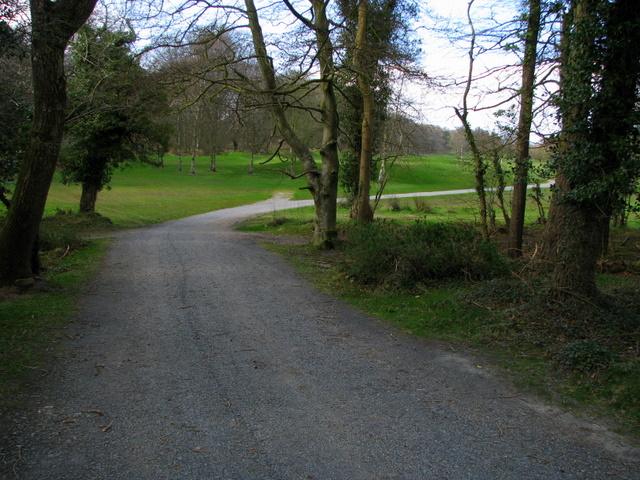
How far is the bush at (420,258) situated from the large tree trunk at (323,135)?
443cm

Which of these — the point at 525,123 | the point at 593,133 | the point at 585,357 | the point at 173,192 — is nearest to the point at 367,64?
the point at 525,123

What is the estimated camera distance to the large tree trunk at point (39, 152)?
818 centimetres

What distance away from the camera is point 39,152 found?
836cm

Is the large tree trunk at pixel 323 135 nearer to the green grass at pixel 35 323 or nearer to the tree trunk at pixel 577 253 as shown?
the green grass at pixel 35 323

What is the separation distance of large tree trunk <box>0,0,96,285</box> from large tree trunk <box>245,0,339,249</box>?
5586 mm

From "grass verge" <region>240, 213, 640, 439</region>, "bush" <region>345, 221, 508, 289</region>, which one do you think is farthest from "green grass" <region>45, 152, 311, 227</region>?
"grass verge" <region>240, 213, 640, 439</region>

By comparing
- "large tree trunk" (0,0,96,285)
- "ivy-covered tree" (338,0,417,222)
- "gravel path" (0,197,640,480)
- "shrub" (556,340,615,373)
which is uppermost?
"ivy-covered tree" (338,0,417,222)

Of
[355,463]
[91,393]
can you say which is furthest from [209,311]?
[355,463]

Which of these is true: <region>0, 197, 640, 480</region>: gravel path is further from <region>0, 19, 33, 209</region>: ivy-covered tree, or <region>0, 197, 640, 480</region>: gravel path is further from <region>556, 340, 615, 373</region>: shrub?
<region>0, 19, 33, 209</region>: ivy-covered tree

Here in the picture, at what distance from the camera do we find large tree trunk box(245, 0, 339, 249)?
522 inches

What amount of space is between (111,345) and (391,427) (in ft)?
12.6

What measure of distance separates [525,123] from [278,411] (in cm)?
855

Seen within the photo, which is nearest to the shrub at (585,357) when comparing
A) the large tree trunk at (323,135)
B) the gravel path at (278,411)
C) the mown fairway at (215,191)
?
the gravel path at (278,411)

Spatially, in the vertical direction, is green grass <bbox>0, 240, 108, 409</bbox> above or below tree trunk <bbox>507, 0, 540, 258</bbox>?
below
